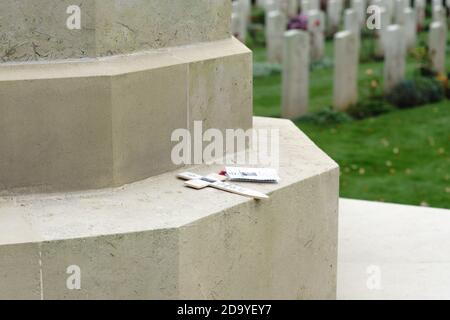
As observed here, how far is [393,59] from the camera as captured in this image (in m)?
12.4

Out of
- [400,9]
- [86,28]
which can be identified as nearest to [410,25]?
[400,9]

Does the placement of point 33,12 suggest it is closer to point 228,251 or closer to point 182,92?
point 182,92

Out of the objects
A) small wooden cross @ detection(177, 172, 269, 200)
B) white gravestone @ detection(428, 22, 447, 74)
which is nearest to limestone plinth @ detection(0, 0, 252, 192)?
small wooden cross @ detection(177, 172, 269, 200)

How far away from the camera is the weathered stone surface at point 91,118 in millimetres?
4137

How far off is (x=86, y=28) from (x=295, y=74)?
7.03 m

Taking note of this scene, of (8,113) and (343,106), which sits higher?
(8,113)

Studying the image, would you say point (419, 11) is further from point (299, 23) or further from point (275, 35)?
point (275, 35)

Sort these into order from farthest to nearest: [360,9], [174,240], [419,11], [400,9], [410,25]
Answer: [419,11] → [400,9] → [360,9] → [410,25] → [174,240]

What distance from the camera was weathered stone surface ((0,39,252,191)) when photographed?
13.6 feet

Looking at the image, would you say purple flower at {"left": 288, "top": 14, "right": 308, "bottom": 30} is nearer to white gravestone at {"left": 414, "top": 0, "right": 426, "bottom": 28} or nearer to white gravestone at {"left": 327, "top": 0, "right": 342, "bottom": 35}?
white gravestone at {"left": 327, "top": 0, "right": 342, "bottom": 35}

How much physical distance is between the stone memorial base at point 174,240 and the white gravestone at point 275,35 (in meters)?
9.79

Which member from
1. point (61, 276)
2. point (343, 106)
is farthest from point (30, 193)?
point (343, 106)

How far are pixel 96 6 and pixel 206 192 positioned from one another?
0.94 meters

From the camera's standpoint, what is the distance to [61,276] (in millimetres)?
3814
